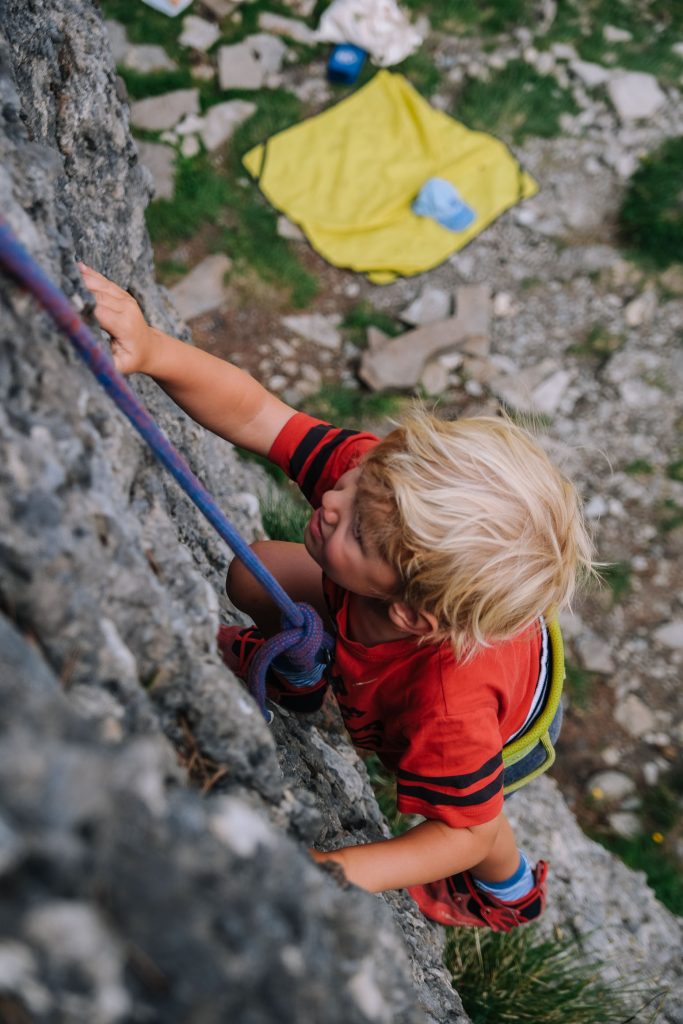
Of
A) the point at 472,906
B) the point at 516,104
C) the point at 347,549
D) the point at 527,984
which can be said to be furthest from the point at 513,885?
the point at 516,104

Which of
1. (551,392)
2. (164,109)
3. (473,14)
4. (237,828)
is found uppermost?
(237,828)

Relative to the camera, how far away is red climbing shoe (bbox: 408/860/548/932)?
2596mm

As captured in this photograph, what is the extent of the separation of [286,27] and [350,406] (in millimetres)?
3541

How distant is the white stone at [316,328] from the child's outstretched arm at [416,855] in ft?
12.7

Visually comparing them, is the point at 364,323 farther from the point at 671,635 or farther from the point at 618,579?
the point at 671,635

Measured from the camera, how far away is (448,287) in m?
5.76

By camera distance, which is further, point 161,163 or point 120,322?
point 161,163

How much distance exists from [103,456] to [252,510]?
81.4 inches

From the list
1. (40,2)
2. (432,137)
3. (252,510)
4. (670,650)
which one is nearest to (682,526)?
(670,650)

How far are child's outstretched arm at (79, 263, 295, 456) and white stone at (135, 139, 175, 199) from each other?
374 cm

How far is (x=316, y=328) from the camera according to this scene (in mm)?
5379

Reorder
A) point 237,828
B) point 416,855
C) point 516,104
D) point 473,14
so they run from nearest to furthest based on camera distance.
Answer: point 237,828 < point 416,855 < point 516,104 < point 473,14

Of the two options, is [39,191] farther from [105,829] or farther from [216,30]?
[216,30]

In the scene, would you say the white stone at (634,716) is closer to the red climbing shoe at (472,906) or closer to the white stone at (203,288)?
the red climbing shoe at (472,906)
